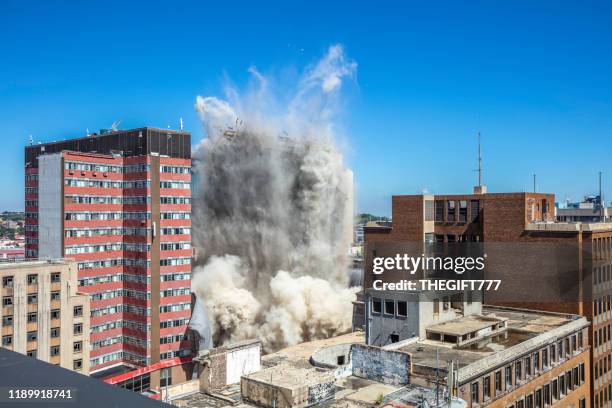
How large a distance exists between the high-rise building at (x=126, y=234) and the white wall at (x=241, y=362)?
35.4m

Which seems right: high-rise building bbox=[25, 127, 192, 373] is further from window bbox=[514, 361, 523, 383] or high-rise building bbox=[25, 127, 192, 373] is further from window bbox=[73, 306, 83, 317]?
window bbox=[514, 361, 523, 383]

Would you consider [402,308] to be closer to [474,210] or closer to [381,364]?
[381,364]

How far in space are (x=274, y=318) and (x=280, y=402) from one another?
5344 cm

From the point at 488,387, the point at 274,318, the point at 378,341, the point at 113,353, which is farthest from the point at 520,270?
the point at 113,353

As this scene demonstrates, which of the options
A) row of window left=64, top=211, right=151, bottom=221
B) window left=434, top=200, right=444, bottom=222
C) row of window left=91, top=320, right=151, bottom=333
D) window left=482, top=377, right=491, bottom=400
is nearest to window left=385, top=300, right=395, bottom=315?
window left=482, top=377, right=491, bottom=400

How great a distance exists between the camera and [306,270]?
88.6 meters

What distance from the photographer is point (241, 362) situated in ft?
127

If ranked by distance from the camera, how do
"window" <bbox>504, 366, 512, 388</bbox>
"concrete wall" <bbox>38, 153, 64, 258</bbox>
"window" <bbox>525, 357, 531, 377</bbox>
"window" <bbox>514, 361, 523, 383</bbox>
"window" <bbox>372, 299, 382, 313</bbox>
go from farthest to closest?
1. "concrete wall" <bbox>38, 153, 64, 258</bbox>
2. "window" <bbox>372, 299, 382, 313</bbox>
3. "window" <bbox>525, 357, 531, 377</bbox>
4. "window" <bbox>514, 361, 523, 383</bbox>
5. "window" <bbox>504, 366, 512, 388</bbox>

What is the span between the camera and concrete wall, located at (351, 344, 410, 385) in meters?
34.9

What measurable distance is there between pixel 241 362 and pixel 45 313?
29.1m

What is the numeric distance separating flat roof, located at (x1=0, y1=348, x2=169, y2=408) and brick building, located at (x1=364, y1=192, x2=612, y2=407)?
177 feet

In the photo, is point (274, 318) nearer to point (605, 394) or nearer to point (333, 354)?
point (333, 354)

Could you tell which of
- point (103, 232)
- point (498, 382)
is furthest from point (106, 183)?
point (498, 382)

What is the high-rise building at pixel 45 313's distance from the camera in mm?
56250
